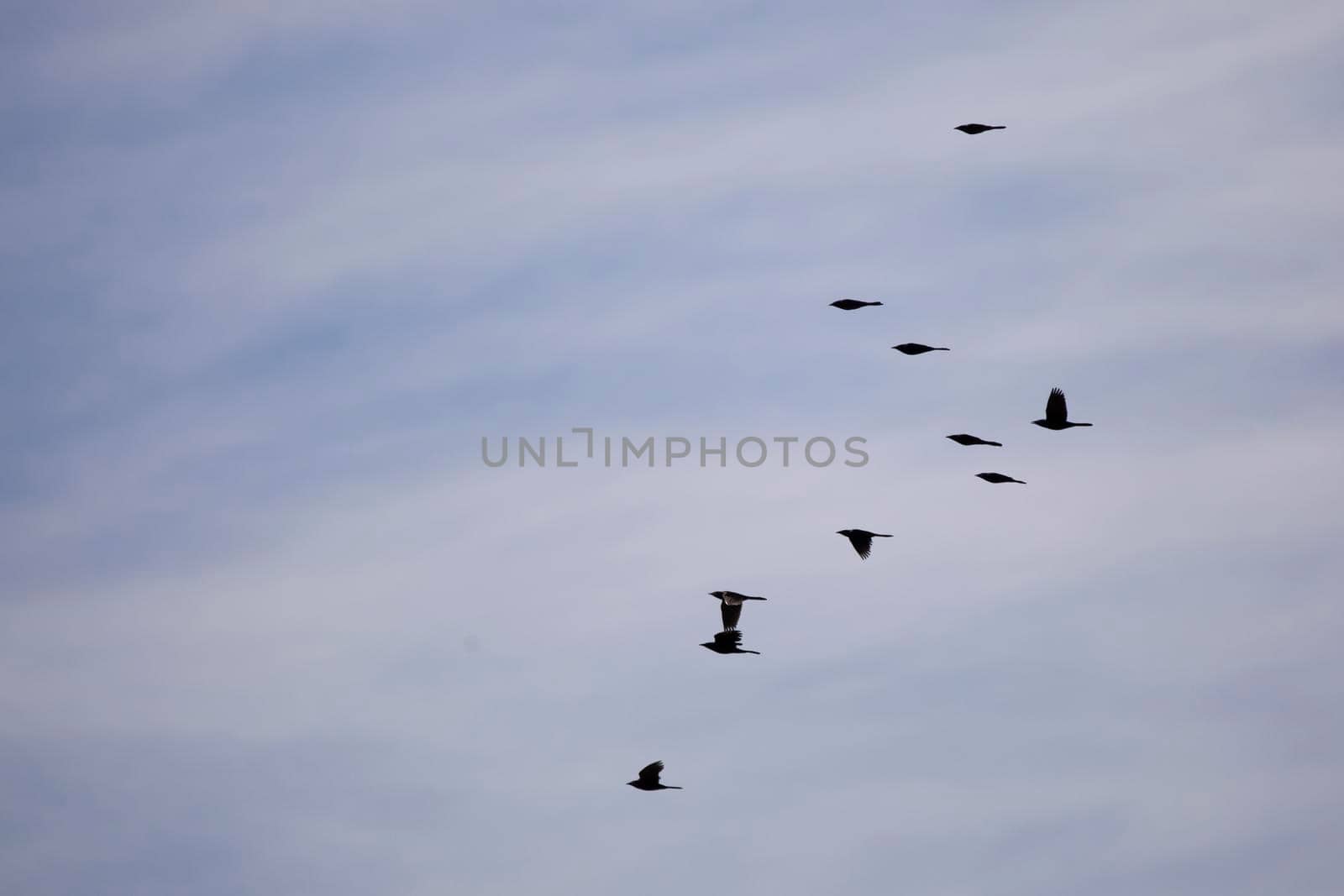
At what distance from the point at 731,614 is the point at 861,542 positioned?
6817 millimetres

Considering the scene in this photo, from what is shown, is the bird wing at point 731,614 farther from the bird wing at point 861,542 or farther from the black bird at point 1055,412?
the black bird at point 1055,412

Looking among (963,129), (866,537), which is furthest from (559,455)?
(963,129)

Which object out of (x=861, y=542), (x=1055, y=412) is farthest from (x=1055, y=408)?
(x=861, y=542)

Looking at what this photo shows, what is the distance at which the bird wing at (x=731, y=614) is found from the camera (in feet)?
181

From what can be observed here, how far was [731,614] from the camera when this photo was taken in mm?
55594

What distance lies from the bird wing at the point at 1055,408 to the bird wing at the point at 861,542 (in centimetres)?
1029

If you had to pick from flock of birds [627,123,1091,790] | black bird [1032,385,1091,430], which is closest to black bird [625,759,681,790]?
flock of birds [627,123,1091,790]

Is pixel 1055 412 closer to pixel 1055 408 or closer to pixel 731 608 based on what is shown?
pixel 1055 408

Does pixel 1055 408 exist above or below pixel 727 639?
above

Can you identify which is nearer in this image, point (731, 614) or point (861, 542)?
point (861, 542)

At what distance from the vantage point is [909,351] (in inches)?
2085

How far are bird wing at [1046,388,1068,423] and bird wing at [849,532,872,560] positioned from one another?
10.3 meters

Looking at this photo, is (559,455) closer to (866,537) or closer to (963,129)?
(866,537)

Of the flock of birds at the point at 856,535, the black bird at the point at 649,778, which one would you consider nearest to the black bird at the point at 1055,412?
the flock of birds at the point at 856,535
